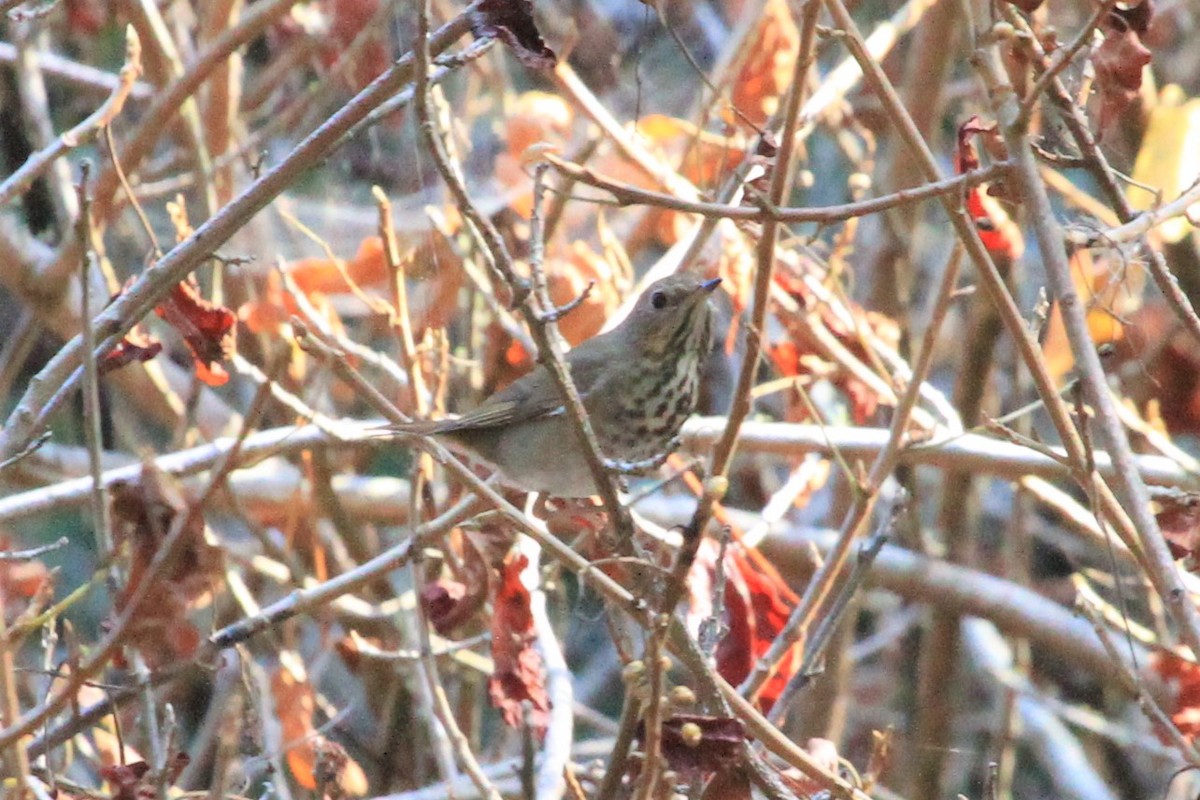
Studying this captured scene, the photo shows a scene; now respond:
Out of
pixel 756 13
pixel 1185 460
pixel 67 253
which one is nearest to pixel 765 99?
pixel 756 13

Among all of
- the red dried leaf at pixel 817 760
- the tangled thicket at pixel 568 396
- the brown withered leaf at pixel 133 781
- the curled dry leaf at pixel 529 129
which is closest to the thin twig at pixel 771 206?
the tangled thicket at pixel 568 396

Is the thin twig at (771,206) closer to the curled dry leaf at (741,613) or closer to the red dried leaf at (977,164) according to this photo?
the red dried leaf at (977,164)

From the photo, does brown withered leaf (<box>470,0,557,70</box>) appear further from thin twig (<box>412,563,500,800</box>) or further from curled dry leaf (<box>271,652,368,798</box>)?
curled dry leaf (<box>271,652,368,798</box>)

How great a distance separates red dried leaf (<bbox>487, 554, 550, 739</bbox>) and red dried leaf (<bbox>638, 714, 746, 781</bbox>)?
0.79 m

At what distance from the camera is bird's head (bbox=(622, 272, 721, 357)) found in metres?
3.26

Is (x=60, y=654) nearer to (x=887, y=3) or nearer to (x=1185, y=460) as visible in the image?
(x=1185, y=460)

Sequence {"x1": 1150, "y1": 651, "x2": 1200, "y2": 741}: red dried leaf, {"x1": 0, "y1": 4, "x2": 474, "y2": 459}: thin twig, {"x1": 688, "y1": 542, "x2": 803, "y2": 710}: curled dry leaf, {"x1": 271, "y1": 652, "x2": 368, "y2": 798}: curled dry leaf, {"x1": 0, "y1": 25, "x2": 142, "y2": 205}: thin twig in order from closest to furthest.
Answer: {"x1": 0, "y1": 4, "x2": 474, "y2": 459}: thin twig, {"x1": 0, "y1": 25, "x2": 142, "y2": 205}: thin twig, {"x1": 1150, "y1": 651, "x2": 1200, "y2": 741}: red dried leaf, {"x1": 688, "y1": 542, "x2": 803, "y2": 710}: curled dry leaf, {"x1": 271, "y1": 652, "x2": 368, "y2": 798}: curled dry leaf

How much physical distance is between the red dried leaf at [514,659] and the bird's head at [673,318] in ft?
2.41

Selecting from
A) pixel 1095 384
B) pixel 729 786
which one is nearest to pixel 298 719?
pixel 729 786

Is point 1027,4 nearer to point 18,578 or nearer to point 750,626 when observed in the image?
point 750,626

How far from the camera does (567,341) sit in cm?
394

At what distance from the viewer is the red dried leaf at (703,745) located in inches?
73.6

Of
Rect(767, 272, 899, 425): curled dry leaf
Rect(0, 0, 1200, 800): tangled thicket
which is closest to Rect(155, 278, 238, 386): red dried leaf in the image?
Rect(0, 0, 1200, 800): tangled thicket

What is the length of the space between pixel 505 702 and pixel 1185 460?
180 centimetres
